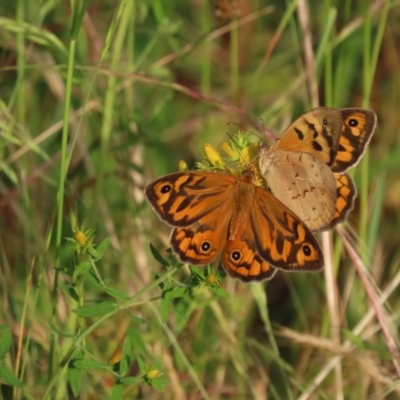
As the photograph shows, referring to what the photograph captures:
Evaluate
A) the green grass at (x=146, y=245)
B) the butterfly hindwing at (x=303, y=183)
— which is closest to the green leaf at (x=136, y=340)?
the green grass at (x=146, y=245)

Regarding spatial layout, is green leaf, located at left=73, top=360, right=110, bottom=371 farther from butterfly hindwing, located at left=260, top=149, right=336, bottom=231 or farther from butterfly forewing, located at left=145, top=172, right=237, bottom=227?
butterfly hindwing, located at left=260, top=149, right=336, bottom=231

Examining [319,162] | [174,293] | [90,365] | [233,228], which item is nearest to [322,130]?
[319,162]

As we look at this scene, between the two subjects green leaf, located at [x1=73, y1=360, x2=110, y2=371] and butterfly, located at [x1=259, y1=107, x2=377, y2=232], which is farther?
butterfly, located at [x1=259, y1=107, x2=377, y2=232]

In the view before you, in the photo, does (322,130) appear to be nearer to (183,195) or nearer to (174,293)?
(183,195)

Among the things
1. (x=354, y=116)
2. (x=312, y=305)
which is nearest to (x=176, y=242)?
(x=354, y=116)

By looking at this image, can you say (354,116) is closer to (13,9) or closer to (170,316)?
(170,316)

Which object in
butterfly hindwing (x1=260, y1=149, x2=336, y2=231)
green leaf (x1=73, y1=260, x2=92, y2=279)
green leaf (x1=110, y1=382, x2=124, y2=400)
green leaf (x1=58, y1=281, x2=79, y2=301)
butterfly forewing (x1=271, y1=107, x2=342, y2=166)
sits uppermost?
butterfly forewing (x1=271, y1=107, x2=342, y2=166)

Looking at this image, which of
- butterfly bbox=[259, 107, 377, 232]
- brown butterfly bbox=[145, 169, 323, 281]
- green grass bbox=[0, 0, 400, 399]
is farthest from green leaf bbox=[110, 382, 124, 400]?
butterfly bbox=[259, 107, 377, 232]

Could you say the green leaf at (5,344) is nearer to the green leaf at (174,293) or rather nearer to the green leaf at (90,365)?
the green leaf at (90,365)

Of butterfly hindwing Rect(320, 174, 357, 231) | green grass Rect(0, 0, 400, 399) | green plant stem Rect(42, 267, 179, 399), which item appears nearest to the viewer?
green plant stem Rect(42, 267, 179, 399)

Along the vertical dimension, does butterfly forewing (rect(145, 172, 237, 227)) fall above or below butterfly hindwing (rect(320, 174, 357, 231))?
above
